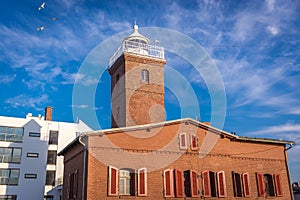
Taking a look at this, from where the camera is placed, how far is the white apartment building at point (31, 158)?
35500 millimetres

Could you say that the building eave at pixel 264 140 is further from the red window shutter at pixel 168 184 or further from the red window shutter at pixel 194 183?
the red window shutter at pixel 168 184

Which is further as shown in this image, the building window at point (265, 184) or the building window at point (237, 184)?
the building window at point (265, 184)

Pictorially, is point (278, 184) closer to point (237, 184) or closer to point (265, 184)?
point (265, 184)

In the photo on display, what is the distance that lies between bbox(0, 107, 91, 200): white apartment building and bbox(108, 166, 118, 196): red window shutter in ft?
61.1

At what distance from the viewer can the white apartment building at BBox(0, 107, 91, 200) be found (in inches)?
1398

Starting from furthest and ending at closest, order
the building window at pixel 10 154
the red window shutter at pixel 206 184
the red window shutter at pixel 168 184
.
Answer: the building window at pixel 10 154 → the red window shutter at pixel 206 184 → the red window shutter at pixel 168 184

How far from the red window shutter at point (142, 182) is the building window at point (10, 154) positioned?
74.9 feet

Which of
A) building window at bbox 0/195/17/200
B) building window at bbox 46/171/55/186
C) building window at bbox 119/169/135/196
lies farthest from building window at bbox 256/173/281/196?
building window at bbox 0/195/17/200

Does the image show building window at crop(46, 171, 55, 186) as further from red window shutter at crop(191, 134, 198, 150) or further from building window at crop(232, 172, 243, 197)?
building window at crop(232, 172, 243, 197)

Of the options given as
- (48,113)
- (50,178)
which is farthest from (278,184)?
(48,113)

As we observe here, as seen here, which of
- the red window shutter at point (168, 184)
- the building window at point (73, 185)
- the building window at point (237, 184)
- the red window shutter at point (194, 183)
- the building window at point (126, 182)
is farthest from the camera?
the building window at point (237, 184)

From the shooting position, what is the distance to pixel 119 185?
1853 cm

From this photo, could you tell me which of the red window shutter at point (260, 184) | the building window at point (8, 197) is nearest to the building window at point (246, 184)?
the red window shutter at point (260, 184)

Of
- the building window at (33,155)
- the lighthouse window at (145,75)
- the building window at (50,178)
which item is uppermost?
the lighthouse window at (145,75)
